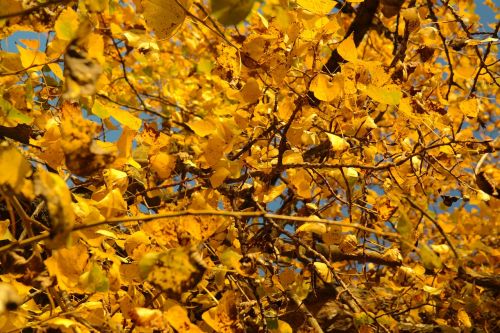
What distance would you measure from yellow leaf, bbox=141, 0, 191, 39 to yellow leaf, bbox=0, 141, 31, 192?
509 mm

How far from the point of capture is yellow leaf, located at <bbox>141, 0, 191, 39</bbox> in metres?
1.08

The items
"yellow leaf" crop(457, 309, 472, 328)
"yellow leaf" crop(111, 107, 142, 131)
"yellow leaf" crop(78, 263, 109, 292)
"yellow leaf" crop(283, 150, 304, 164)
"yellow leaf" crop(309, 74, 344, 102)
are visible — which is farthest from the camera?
"yellow leaf" crop(457, 309, 472, 328)

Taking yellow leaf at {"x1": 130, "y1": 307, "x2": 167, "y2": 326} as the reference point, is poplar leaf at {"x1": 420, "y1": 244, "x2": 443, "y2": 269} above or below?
above

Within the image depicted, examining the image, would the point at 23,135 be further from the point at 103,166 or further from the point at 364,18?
the point at 364,18

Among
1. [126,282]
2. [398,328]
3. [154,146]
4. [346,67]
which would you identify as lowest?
[398,328]

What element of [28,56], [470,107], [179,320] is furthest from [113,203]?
[470,107]

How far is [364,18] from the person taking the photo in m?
2.57

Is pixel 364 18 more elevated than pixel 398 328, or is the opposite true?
pixel 364 18

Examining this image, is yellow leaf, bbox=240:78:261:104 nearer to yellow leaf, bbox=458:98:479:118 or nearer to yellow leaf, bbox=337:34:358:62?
yellow leaf, bbox=337:34:358:62

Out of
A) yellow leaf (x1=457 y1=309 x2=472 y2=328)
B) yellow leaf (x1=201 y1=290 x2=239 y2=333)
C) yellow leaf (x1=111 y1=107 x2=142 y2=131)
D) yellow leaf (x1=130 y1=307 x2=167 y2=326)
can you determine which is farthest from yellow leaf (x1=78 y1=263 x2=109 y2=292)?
yellow leaf (x1=457 y1=309 x2=472 y2=328)

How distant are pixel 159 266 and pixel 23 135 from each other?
4.17ft

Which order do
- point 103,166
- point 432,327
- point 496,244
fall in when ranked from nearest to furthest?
point 103,166
point 432,327
point 496,244

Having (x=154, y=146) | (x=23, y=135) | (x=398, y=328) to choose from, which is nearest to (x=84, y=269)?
(x=154, y=146)

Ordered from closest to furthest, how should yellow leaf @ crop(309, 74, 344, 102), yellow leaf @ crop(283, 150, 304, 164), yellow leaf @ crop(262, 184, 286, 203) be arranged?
yellow leaf @ crop(309, 74, 344, 102) < yellow leaf @ crop(283, 150, 304, 164) < yellow leaf @ crop(262, 184, 286, 203)
